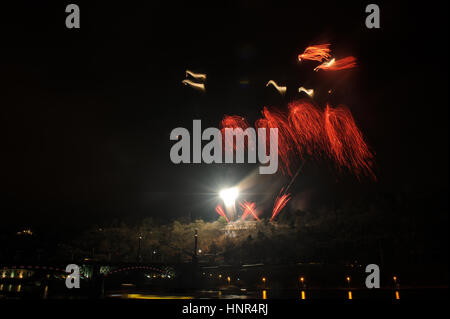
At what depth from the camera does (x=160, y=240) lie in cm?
9300

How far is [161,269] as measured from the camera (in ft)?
231

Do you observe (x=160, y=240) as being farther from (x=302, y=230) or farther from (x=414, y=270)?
(x=414, y=270)

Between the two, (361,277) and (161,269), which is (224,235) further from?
(361,277)

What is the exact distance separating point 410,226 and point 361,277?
16255 mm

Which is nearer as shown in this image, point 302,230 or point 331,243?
point 331,243

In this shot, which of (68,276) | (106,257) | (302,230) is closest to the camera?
(68,276)

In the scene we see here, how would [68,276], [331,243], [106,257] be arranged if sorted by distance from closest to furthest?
[68,276]
[331,243]
[106,257]

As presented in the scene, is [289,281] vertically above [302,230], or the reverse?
[302,230]
